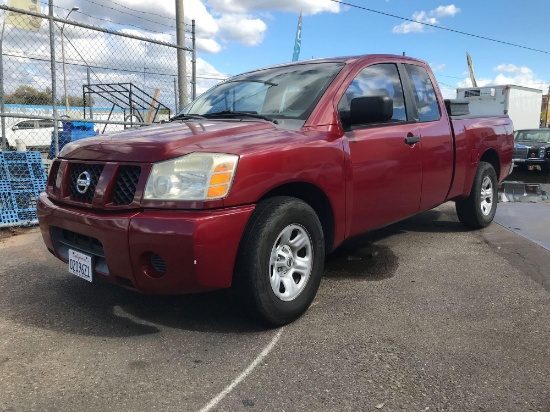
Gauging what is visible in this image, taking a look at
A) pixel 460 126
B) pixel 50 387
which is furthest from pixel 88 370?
pixel 460 126

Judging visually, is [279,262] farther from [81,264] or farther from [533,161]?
[533,161]

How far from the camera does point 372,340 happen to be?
2.93 meters

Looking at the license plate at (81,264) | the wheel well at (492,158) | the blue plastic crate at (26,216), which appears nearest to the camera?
the license plate at (81,264)

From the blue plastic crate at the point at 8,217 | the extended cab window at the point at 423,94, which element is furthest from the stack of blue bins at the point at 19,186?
the extended cab window at the point at 423,94

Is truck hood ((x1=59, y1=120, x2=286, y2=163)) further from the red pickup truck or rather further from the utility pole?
the utility pole

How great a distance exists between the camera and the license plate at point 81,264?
2959 millimetres

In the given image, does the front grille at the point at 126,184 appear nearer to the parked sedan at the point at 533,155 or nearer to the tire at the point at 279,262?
the tire at the point at 279,262

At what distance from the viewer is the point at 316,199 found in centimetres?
344

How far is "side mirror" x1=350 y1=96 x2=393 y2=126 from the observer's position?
3375 mm

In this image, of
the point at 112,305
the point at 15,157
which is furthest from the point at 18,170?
the point at 112,305

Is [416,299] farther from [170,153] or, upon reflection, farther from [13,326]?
[13,326]

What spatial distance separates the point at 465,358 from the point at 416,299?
919 millimetres

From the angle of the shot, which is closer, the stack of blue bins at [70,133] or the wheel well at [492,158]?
the wheel well at [492,158]

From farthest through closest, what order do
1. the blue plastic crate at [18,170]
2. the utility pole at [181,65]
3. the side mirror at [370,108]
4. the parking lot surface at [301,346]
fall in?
1. the utility pole at [181,65]
2. the blue plastic crate at [18,170]
3. the side mirror at [370,108]
4. the parking lot surface at [301,346]
